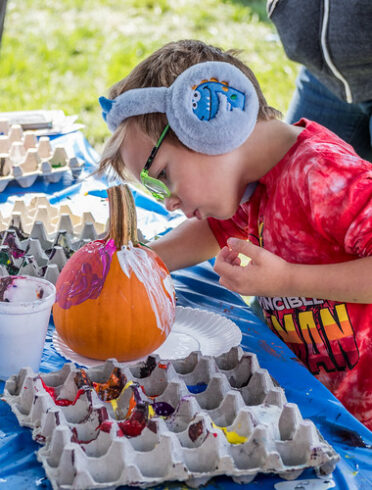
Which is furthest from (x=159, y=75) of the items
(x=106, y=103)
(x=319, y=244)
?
(x=319, y=244)

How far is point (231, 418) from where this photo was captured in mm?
976

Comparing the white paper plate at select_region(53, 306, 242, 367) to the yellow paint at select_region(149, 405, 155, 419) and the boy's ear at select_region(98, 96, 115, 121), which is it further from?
the boy's ear at select_region(98, 96, 115, 121)

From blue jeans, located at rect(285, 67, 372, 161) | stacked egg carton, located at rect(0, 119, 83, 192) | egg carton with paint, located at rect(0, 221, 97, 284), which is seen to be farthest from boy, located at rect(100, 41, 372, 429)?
blue jeans, located at rect(285, 67, 372, 161)

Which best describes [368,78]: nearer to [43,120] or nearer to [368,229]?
[368,229]

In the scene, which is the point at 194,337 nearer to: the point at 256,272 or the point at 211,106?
the point at 256,272

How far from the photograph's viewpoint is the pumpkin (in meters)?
1.17

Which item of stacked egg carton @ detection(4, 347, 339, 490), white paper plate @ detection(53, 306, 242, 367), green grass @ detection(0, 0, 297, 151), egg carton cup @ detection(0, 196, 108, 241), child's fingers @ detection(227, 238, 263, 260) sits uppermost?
child's fingers @ detection(227, 238, 263, 260)

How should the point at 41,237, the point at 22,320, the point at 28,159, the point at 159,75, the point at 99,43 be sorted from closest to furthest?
1. the point at 22,320
2. the point at 159,75
3. the point at 41,237
4. the point at 28,159
5. the point at 99,43

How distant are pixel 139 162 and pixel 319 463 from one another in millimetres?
702

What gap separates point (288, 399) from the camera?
1129 millimetres

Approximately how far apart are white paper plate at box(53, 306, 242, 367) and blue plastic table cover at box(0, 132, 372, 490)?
1.2 inches

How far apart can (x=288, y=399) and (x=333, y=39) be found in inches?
44.0

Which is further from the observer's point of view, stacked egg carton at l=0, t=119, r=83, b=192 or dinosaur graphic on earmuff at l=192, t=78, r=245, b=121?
stacked egg carton at l=0, t=119, r=83, b=192

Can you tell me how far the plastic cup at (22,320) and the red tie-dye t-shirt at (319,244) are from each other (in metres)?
0.54
